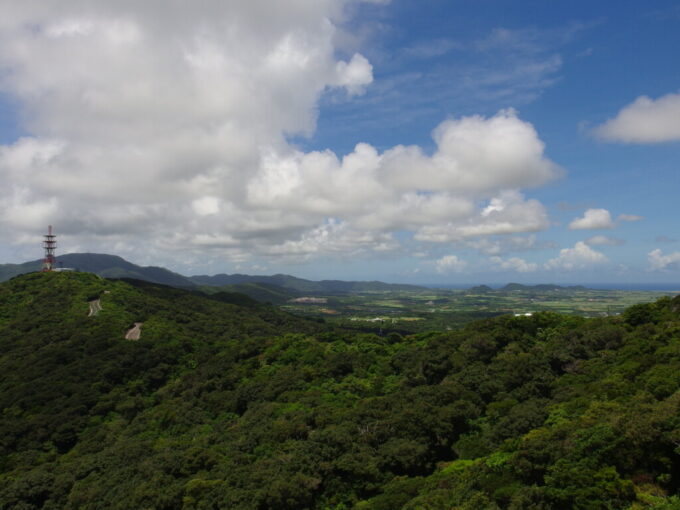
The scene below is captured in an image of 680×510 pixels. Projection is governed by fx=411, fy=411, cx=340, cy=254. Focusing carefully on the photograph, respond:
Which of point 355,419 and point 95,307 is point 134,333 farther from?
point 355,419

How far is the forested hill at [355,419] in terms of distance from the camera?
23.4 metres

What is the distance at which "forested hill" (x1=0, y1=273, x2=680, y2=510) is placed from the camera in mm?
23375

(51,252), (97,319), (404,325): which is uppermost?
(51,252)

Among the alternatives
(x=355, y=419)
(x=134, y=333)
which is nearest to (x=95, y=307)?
(x=134, y=333)

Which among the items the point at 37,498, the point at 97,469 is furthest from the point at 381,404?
the point at 37,498

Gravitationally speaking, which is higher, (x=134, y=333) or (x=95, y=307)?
(x=95, y=307)

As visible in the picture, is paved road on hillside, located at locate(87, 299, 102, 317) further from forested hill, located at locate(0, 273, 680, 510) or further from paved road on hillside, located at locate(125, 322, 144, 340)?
forested hill, located at locate(0, 273, 680, 510)

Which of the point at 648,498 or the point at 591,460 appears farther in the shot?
the point at 591,460

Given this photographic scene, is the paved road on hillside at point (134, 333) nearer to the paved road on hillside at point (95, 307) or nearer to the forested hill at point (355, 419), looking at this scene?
the forested hill at point (355, 419)

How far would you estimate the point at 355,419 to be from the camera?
3953cm

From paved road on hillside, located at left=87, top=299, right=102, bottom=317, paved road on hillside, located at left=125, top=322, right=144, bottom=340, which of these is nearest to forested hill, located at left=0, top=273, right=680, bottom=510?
paved road on hillside, located at left=125, top=322, right=144, bottom=340

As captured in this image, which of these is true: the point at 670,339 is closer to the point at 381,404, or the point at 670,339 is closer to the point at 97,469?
the point at 381,404

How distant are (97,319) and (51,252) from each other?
53879 millimetres

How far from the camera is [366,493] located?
31734mm
